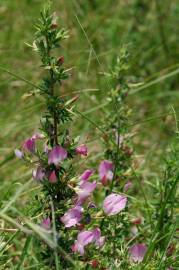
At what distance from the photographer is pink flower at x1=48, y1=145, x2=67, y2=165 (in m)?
1.59

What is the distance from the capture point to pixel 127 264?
1692 millimetres

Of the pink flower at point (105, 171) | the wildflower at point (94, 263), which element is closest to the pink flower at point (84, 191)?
the wildflower at point (94, 263)

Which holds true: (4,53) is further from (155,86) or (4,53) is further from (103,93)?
(155,86)

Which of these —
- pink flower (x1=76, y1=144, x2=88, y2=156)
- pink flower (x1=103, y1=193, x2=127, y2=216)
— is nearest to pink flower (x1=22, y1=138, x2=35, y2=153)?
pink flower (x1=76, y1=144, x2=88, y2=156)

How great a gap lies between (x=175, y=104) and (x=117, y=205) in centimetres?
189

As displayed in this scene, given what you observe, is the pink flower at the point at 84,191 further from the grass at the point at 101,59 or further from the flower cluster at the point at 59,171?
the grass at the point at 101,59

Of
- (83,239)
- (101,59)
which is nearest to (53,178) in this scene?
(83,239)

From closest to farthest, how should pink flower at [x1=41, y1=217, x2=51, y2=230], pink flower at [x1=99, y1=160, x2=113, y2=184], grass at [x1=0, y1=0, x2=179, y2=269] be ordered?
pink flower at [x1=41, y1=217, x2=51, y2=230] → pink flower at [x1=99, y1=160, x2=113, y2=184] → grass at [x1=0, y1=0, x2=179, y2=269]

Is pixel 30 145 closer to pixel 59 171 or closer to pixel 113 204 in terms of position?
pixel 59 171

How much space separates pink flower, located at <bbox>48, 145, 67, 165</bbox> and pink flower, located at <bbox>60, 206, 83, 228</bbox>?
0.12 meters

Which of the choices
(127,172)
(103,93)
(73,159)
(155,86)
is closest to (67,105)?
(73,159)

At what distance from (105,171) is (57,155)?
0.45m

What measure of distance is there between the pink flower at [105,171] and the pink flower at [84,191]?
37 centimetres

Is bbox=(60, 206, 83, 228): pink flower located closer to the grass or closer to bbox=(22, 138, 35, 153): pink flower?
bbox=(22, 138, 35, 153): pink flower
